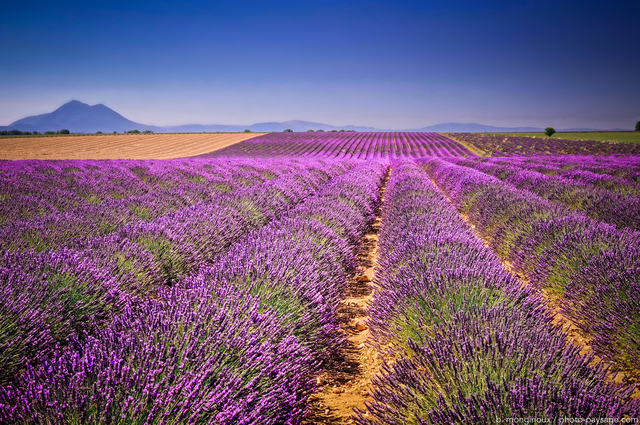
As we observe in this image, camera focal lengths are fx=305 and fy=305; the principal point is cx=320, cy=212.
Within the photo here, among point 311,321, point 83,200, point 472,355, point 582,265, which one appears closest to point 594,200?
point 582,265

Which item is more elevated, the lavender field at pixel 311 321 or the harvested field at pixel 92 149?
the harvested field at pixel 92 149

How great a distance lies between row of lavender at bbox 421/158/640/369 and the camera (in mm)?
2043

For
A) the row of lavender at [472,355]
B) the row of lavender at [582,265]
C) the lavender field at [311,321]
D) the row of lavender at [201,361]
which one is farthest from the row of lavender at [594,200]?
the row of lavender at [201,361]

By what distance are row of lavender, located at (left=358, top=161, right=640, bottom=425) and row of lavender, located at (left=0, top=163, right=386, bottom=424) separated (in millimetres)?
448

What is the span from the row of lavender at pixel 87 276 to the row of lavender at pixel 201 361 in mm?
277

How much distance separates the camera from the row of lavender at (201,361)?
1.04m

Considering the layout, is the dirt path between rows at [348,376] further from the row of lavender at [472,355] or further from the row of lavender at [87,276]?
the row of lavender at [87,276]

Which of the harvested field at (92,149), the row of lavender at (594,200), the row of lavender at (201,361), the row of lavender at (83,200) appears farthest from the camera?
the harvested field at (92,149)

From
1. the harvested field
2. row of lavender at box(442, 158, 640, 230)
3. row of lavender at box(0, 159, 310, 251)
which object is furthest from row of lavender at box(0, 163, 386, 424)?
the harvested field

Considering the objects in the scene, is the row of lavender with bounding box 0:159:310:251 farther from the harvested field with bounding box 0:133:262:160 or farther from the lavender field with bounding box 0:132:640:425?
the harvested field with bounding box 0:133:262:160

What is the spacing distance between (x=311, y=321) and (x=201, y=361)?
2.55ft

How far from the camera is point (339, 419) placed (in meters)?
1.69

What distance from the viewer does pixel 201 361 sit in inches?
50.5

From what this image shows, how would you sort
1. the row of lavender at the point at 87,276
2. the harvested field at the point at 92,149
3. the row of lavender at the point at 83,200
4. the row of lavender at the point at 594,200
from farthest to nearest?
1. the harvested field at the point at 92,149
2. the row of lavender at the point at 594,200
3. the row of lavender at the point at 83,200
4. the row of lavender at the point at 87,276
